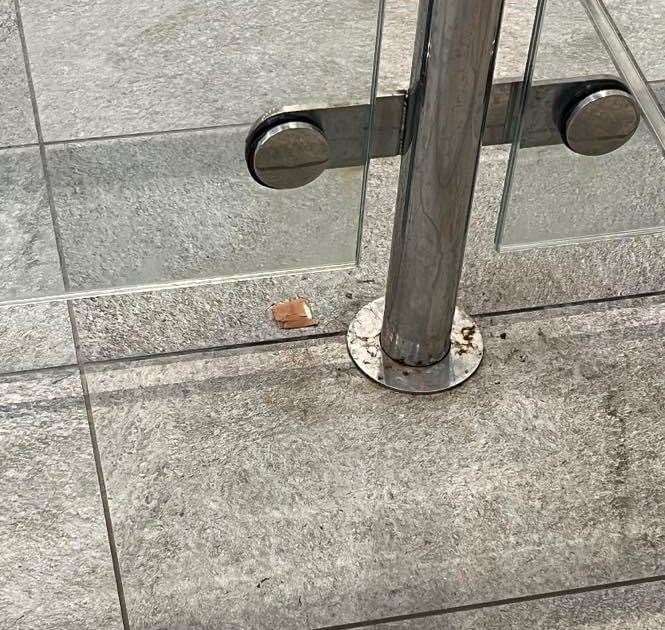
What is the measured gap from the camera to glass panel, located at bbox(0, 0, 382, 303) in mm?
1019

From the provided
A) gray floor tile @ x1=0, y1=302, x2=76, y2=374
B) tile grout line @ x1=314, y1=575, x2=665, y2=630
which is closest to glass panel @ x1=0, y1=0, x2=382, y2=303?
gray floor tile @ x1=0, y1=302, x2=76, y2=374

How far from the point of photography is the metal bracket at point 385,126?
1.12m

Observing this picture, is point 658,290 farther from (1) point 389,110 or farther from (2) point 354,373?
(1) point 389,110

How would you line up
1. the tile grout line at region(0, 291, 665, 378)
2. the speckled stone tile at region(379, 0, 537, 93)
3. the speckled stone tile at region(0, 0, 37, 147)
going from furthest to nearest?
the tile grout line at region(0, 291, 665, 378), the speckled stone tile at region(379, 0, 537, 93), the speckled stone tile at region(0, 0, 37, 147)

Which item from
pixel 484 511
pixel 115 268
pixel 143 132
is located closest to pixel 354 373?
pixel 484 511

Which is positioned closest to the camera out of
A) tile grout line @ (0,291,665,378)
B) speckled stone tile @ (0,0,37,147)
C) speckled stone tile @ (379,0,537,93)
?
speckled stone tile @ (0,0,37,147)

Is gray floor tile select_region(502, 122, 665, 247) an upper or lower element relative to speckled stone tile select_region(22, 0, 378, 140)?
lower

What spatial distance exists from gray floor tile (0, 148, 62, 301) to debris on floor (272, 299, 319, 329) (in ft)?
1.10

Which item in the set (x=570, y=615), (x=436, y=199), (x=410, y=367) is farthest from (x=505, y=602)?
(x=436, y=199)

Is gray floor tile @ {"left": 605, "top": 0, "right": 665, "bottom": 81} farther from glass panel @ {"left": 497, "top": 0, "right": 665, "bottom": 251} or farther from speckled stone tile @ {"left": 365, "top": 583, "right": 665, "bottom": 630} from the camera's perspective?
speckled stone tile @ {"left": 365, "top": 583, "right": 665, "bottom": 630}

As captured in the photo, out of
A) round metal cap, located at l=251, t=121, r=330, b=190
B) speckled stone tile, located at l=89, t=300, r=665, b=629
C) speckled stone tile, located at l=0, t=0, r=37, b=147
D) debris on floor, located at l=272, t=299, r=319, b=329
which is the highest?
speckled stone tile, located at l=0, t=0, r=37, b=147

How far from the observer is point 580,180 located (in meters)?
1.23

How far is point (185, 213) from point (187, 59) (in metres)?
0.20

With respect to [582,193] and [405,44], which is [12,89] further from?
[582,193]
